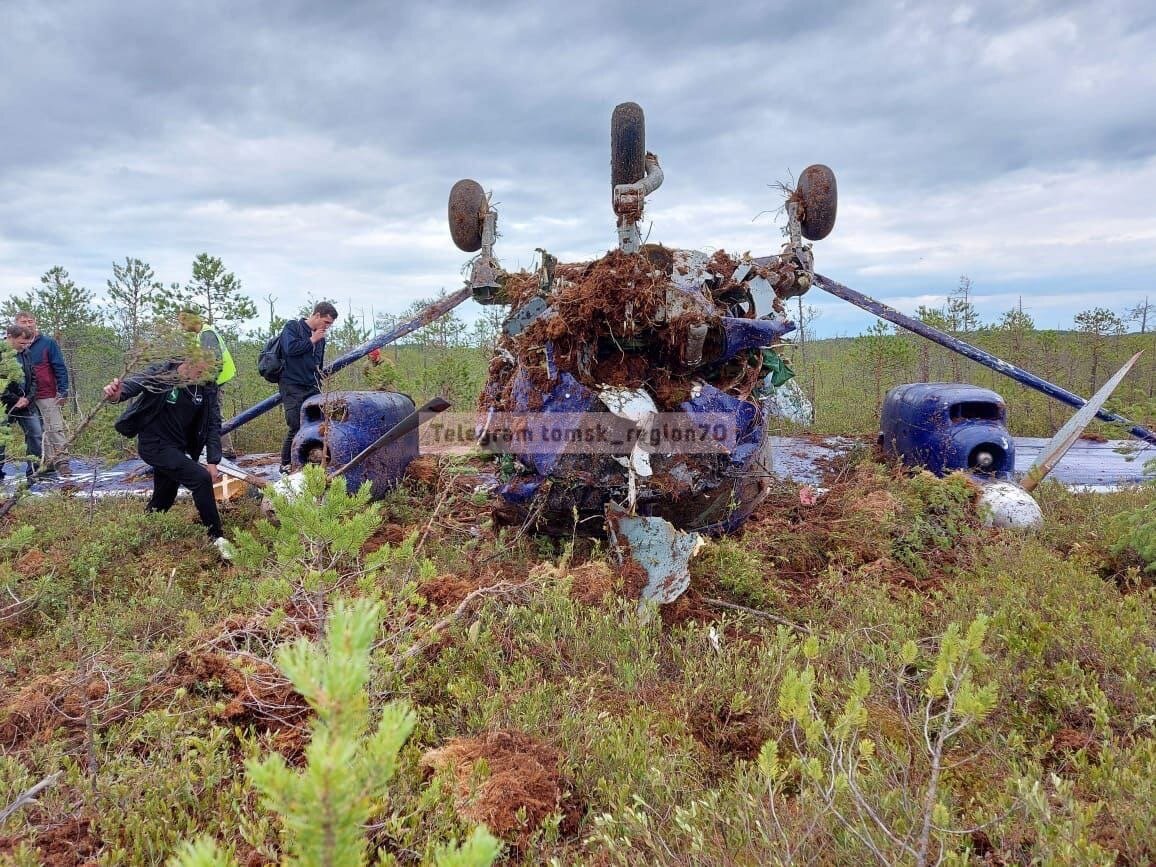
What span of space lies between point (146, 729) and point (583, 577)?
2.20 m

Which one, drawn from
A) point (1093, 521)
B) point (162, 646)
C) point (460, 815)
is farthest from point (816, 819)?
point (1093, 521)

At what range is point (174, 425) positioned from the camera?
5.69 m

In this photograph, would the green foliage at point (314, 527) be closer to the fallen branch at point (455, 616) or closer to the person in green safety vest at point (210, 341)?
the fallen branch at point (455, 616)

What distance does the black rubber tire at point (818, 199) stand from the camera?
6.29 metres

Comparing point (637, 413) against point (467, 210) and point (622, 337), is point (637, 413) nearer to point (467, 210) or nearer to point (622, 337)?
point (622, 337)

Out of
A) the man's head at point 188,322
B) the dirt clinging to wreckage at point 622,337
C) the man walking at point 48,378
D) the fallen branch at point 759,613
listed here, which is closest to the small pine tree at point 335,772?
the fallen branch at point 759,613

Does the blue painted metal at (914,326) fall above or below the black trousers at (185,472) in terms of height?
above

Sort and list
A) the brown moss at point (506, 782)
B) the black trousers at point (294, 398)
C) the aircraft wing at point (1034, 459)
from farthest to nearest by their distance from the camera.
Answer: the aircraft wing at point (1034, 459) < the black trousers at point (294, 398) < the brown moss at point (506, 782)

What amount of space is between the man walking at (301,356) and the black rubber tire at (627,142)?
399 centimetres

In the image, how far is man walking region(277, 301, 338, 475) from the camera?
7.01 meters

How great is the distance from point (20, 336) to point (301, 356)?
3534 mm

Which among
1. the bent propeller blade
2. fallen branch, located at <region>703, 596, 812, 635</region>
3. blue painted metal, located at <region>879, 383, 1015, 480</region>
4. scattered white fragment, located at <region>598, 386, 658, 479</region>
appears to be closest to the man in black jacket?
scattered white fragment, located at <region>598, 386, 658, 479</region>

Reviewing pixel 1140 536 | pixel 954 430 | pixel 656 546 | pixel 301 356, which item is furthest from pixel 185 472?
pixel 954 430

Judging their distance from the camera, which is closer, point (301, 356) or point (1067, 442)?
point (1067, 442)
